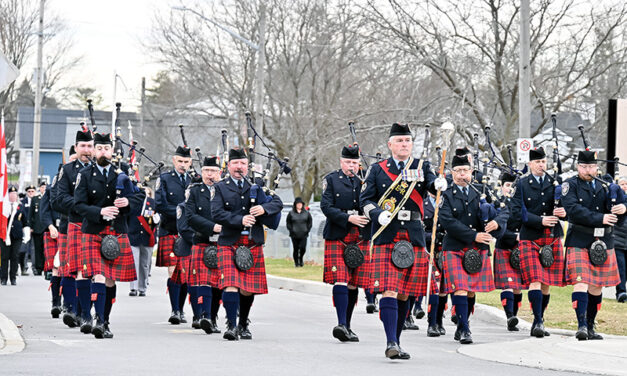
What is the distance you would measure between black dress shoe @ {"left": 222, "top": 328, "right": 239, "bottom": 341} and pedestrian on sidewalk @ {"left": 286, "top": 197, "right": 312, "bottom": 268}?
49.4 feet

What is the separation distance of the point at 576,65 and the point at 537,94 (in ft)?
3.89

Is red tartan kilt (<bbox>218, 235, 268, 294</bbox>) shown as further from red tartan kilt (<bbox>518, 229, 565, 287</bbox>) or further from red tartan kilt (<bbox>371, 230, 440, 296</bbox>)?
red tartan kilt (<bbox>518, 229, 565, 287</bbox>)

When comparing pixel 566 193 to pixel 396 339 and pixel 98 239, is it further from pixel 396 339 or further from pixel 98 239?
pixel 98 239

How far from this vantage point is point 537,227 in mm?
12367

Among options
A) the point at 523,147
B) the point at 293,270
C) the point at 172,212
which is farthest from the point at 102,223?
the point at 293,270

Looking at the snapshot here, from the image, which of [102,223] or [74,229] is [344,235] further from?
[74,229]

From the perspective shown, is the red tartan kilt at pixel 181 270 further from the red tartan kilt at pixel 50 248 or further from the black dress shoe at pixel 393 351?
the black dress shoe at pixel 393 351

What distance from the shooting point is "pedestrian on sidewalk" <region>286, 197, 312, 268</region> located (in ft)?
86.9

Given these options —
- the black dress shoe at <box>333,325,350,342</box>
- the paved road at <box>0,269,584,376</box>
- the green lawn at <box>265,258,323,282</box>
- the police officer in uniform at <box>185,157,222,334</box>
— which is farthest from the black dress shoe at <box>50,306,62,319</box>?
the green lawn at <box>265,258,323,282</box>

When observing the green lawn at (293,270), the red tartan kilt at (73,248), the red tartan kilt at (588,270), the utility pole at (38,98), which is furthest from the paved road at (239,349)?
the utility pole at (38,98)

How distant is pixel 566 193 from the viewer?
38.8 ft

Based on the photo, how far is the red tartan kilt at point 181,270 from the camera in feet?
42.1

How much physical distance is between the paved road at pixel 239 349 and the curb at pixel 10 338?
10 centimetres

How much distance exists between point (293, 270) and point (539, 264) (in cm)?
1259
